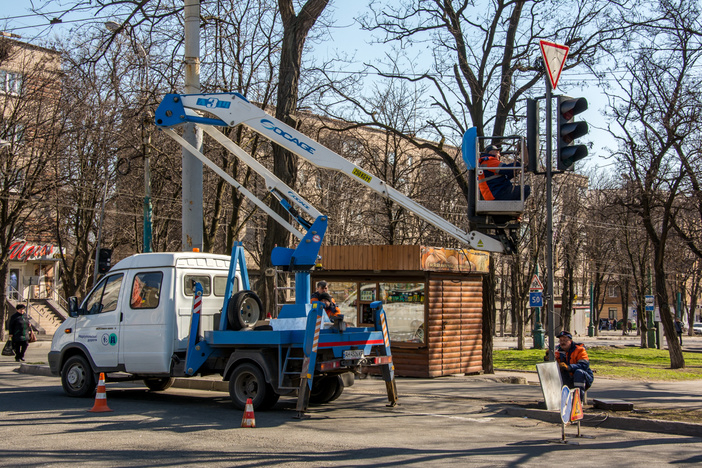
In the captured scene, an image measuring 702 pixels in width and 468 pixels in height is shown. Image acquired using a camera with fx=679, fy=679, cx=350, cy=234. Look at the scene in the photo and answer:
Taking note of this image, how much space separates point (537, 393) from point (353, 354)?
4881 millimetres

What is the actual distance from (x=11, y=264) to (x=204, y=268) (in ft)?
124

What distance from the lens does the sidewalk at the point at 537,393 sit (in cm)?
994

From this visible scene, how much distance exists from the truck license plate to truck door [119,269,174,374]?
3.08m

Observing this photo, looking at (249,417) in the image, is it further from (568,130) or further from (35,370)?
(35,370)

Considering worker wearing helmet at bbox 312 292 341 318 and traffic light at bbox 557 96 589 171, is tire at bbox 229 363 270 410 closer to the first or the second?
worker wearing helmet at bbox 312 292 341 318

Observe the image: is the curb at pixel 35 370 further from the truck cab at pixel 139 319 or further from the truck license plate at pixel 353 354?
the truck license plate at pixel 353 354

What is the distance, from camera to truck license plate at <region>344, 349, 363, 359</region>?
33.4 feet

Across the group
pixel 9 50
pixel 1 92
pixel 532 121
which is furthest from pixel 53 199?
pixel 532 121

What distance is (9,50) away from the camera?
26.3 m

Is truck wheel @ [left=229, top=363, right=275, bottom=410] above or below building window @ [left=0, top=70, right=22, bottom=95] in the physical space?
below

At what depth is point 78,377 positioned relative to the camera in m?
12.2

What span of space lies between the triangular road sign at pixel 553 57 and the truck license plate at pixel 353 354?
15.7 feet

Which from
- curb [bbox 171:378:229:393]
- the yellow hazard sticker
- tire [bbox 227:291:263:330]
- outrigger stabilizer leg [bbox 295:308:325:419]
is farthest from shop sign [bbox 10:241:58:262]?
outrigger stabilizer leg [bbox 295:308:325:419]

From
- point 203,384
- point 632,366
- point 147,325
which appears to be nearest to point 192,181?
point 147,325
